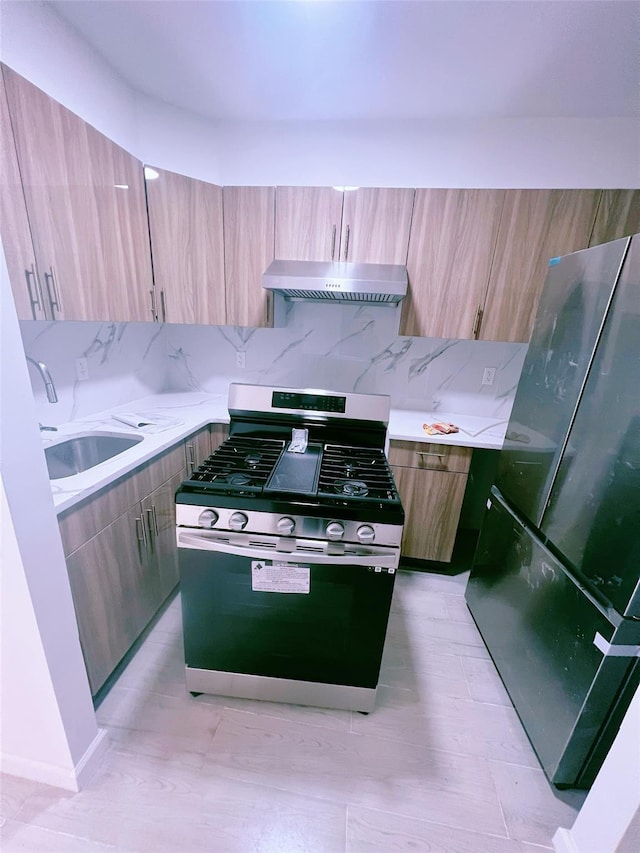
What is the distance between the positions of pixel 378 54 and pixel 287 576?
2.17 meters

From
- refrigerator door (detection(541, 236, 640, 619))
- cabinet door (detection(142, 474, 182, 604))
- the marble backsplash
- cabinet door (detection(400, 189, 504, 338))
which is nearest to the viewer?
refrigerator door (detection(541, 236, 640, 619))

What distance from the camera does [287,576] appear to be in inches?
45.9

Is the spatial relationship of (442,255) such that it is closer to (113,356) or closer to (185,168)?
(185,168)

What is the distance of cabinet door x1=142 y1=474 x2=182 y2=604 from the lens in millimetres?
1524

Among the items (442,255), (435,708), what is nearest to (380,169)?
(442,255)

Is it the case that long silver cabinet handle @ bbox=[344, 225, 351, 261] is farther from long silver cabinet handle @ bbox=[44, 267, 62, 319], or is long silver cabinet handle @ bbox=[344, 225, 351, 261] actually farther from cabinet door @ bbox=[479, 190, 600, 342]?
long silver cabinet handle @ bbox=[44, 267, 62, 319]

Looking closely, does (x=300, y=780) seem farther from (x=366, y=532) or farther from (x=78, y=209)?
(x=78, y=209)

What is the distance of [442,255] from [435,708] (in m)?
2.17

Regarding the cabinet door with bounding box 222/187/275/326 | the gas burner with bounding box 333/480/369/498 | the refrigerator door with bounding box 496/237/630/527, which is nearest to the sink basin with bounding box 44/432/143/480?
the cabinet door with bounding box 222/187/275/326

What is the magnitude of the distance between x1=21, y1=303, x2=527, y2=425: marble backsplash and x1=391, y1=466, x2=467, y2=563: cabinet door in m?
0.60

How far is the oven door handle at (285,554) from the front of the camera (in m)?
1.13

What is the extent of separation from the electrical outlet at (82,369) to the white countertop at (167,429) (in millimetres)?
222

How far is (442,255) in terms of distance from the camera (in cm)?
183

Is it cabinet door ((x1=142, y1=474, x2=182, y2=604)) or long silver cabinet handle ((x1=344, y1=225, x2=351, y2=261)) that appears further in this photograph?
long silver cabinet handle ((x1=344, y1=225, x2=351, y2=261))
